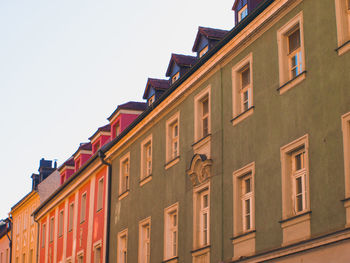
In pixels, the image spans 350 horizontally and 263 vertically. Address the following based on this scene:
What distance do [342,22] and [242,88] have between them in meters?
5.81

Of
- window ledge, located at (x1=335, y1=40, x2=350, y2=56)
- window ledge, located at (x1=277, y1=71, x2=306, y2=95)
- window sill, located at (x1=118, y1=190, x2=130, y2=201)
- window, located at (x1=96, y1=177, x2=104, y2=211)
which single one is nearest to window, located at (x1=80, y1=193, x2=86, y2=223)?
window, located at (x1=96, y1=177, x2=104, y2=211)

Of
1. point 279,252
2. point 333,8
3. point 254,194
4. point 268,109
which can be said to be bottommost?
point 279,252

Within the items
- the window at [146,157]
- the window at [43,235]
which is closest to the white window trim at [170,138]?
the window at [146,157]

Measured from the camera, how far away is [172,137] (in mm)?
28469

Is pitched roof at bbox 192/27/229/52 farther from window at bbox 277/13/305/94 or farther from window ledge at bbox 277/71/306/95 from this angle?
window ledge at bbox 277/71/306/95

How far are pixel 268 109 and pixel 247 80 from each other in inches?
95.0

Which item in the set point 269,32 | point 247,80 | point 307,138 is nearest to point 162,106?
point 247,80

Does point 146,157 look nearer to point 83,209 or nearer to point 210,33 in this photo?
point 210,33

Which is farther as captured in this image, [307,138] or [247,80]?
[247,80]

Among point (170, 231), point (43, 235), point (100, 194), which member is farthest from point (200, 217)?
point (43, 235)

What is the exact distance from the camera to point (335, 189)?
1702 centimetres

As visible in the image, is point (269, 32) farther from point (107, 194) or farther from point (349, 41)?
point (107, 194)

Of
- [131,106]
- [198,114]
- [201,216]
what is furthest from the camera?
[131,106]

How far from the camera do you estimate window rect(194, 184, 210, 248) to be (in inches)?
957
